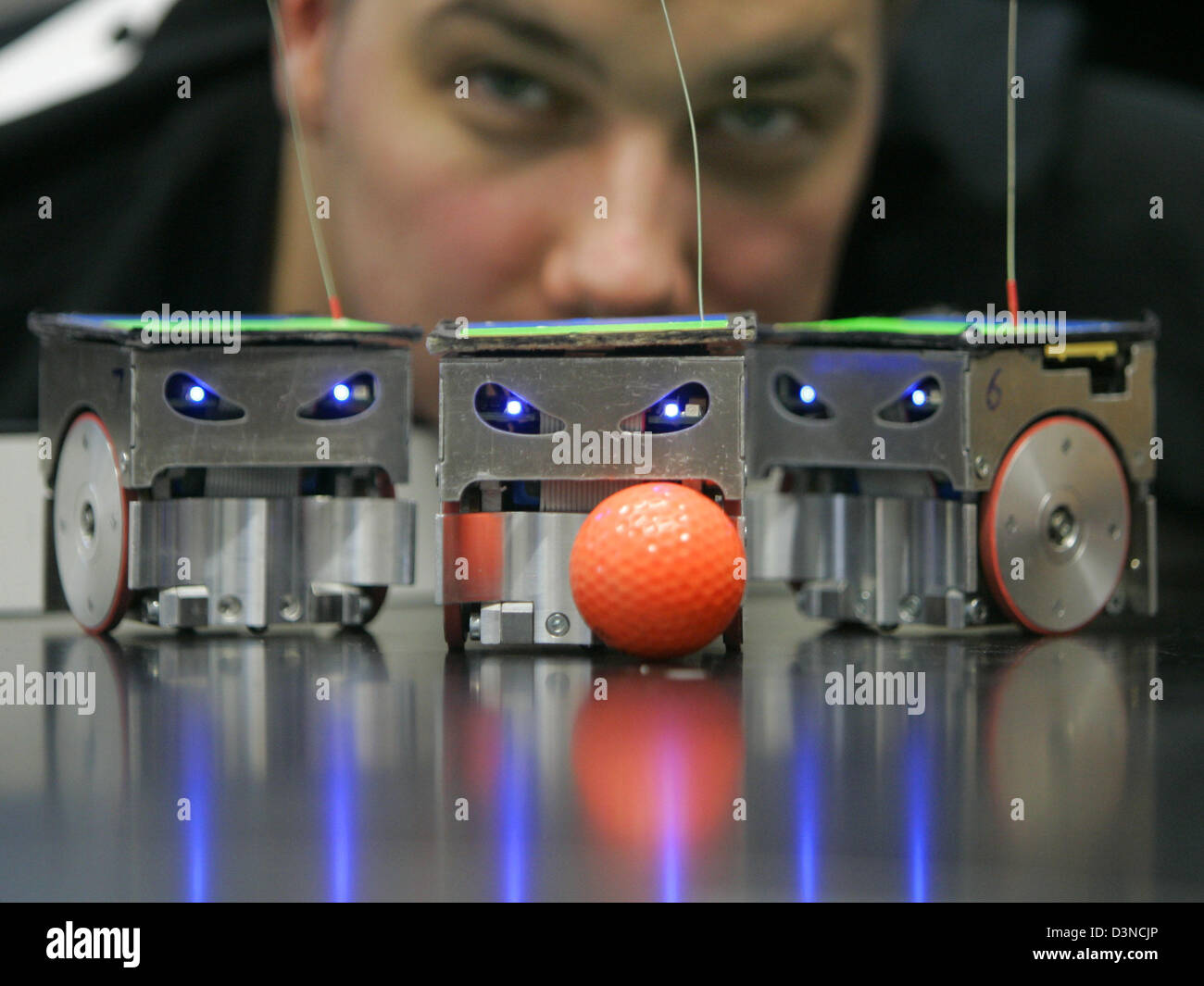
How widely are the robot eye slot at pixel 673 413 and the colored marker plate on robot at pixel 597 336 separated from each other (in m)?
0.09

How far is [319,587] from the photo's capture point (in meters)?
2.89

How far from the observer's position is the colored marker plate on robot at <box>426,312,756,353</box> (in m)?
2.55

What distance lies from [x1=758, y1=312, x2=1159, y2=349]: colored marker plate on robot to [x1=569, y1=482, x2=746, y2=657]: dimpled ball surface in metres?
0.53

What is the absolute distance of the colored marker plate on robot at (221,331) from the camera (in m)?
2.76

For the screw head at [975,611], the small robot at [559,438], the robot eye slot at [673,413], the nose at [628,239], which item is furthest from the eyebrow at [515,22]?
the screw head at [975,611]

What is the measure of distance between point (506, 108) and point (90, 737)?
87.7 inches

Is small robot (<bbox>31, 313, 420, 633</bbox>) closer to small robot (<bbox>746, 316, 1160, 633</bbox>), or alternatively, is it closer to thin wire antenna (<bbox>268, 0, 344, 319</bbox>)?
small robot (<bbox>746, 316, 1160, 633</bbox>)

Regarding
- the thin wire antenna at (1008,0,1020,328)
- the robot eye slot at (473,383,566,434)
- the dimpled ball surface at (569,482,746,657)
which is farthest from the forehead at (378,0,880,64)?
the dimpled ball surface at (569,482,746,657)

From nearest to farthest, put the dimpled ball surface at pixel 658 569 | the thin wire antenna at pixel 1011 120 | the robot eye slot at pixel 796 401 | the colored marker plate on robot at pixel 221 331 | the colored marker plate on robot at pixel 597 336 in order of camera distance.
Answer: the dimpled ball surface at pixel 658 569, the colored marker plate on robot at pixel 597 336, the colored marker plate on robot at pixel 221 331, the robot eye slot at pixel 796 401, the thin wire antenna at pixel 1011 120

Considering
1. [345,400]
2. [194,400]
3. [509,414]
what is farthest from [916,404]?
[194,400]

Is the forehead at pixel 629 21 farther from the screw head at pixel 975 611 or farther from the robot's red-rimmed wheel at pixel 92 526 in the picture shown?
the screw head at pixel 975 611

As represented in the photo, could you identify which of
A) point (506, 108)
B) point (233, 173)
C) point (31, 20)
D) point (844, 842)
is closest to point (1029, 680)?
point (844, 842)

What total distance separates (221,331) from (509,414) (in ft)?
1.94

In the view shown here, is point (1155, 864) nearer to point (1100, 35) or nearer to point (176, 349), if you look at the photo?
point (176, 349)
